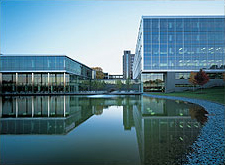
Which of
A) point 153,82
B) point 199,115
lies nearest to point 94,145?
point 199,115

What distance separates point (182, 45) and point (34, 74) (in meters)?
54.7

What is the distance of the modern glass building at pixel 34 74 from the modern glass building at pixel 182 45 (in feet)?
96.5

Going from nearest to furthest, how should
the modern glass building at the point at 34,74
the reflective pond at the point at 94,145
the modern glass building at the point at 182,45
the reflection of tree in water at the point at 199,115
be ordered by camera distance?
1. the reflective pond at the point at 94,145
2. the reflection of tree in water at the point at 199,115
3. the modern glass building at the point at 182,45
4. the modern glass building at the point at 34,74

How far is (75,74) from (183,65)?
41.9 m

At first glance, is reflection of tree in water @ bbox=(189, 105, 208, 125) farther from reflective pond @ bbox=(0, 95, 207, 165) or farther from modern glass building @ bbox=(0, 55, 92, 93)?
modern glass building @ bbox=(0, 55, 92, 93)

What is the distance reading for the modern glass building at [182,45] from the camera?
159 ft

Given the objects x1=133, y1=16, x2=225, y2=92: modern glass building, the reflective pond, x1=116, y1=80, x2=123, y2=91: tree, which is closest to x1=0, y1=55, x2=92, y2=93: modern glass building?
x1=116, y1=80, x2=123, y2=91: tree

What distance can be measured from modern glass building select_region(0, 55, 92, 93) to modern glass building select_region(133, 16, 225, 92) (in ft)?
96.5

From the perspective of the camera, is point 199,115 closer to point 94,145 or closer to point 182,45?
point 94,145

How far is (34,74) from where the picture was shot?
1961 inches

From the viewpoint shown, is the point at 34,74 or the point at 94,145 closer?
the point at 94,145

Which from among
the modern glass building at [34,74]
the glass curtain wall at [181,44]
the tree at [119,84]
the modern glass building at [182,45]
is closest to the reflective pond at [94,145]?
the modern glass building at [34,74]

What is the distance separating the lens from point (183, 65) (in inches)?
1925

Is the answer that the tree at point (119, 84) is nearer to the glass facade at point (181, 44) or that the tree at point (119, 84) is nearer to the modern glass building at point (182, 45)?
the modern glass building at point (182, 45)
